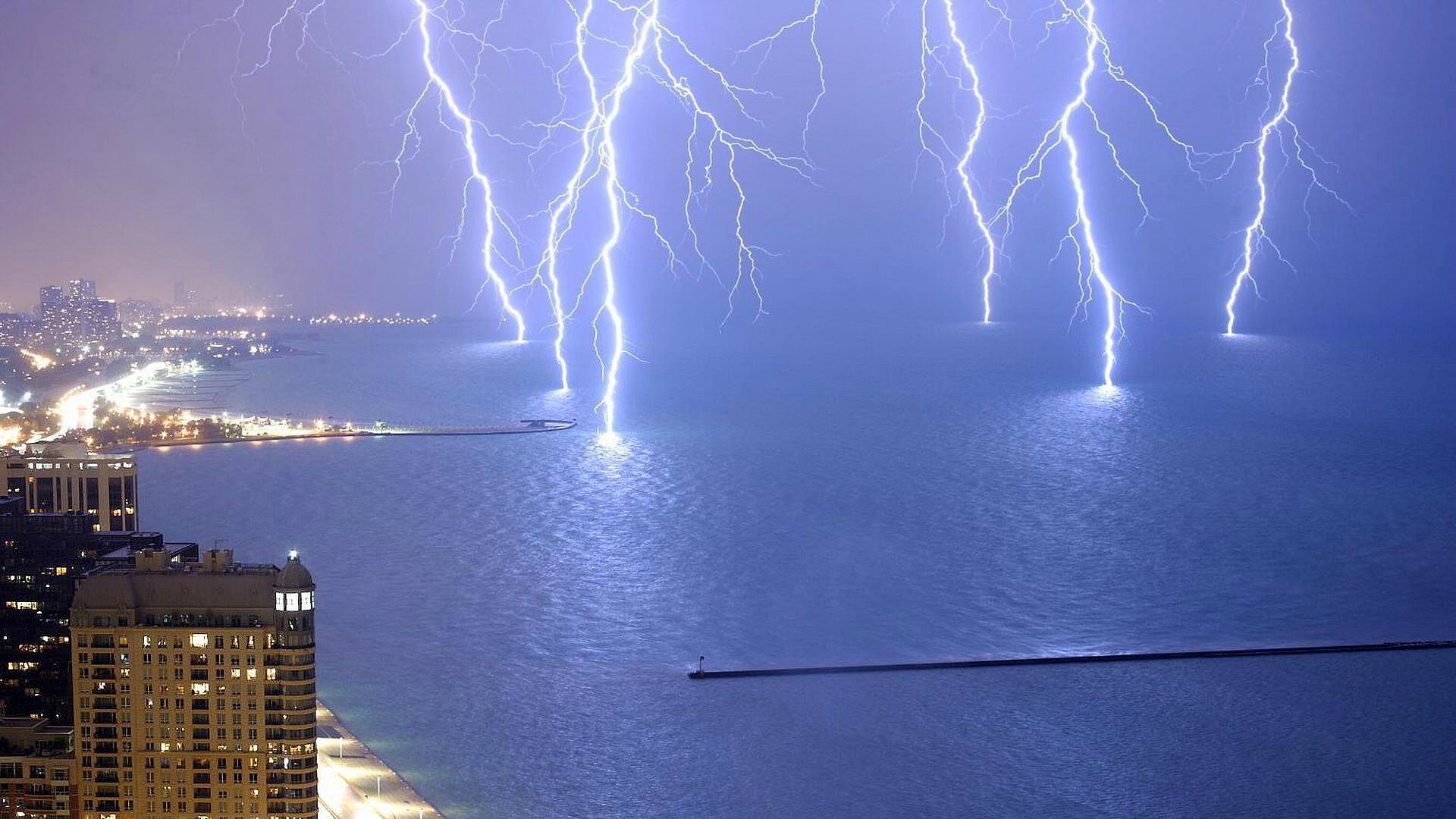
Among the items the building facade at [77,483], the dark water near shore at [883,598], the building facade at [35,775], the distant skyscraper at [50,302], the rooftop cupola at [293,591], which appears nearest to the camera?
the rooftop cupola at [293,591]

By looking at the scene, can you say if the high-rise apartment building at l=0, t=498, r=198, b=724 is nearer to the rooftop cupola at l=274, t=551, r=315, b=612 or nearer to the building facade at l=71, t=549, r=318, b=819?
the building facade at l=71, t=549, r=318, b=819

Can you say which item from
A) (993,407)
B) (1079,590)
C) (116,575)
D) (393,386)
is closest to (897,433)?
(993,407)

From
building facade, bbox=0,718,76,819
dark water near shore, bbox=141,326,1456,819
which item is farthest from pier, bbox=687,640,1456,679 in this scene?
building facade, bbox=0,718,76,819

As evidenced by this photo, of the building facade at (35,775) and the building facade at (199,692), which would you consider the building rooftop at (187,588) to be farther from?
the building facade at (35,775)

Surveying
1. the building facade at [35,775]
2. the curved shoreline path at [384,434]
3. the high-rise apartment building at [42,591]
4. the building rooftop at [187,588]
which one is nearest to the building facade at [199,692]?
the building rooftop at [187,588]

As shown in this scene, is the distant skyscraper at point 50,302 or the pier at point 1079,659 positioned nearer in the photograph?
the pier at point 1079,659
